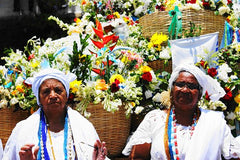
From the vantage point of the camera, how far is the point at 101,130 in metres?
4.09

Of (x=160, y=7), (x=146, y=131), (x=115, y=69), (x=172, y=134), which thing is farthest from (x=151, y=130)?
(x=160, y=7)

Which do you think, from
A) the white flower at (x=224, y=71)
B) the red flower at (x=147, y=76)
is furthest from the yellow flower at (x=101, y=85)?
the white flower at (x=224, y=71)

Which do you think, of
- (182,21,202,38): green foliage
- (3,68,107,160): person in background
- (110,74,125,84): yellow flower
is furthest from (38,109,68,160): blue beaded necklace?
(182,21,202,38): green foliage

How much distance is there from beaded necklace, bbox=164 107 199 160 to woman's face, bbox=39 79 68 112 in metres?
0.87

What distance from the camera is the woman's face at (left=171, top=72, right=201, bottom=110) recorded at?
3568 mm

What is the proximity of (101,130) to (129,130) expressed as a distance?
365mm

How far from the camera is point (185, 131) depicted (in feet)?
11.6

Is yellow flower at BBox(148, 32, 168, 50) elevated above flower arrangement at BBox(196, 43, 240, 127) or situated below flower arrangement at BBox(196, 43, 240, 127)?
above

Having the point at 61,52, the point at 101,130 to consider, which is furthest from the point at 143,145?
the point at 61,52

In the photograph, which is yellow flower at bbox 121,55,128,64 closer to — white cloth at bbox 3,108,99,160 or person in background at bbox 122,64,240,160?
person in background at bbox 122,64,240,160

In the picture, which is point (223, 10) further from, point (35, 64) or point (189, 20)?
point (35, 64)

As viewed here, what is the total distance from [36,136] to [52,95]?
35cm

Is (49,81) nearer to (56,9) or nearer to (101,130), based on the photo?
(101,130)

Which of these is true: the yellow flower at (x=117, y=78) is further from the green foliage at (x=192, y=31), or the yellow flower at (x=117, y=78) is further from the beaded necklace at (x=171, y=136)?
the green foliage at (x=192, y=31)
